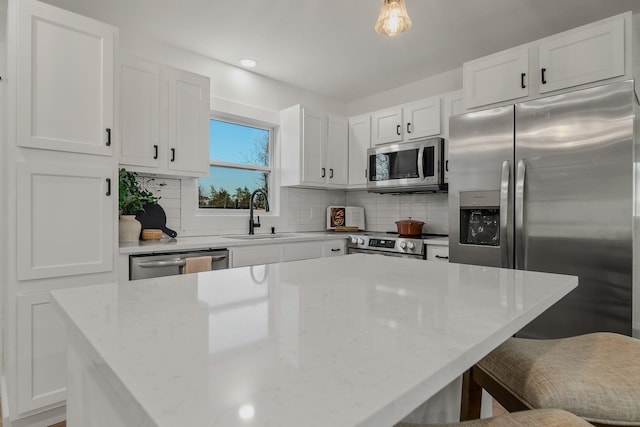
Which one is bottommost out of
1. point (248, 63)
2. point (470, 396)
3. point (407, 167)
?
point (470, 396)

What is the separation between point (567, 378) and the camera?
877 mm

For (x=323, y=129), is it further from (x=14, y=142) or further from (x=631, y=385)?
(x=631, y=385)

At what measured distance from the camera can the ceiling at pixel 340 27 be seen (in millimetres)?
2516

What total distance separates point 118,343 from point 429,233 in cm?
352

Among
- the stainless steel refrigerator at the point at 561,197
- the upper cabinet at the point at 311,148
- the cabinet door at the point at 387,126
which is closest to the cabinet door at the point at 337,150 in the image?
the upper cabinet at the point at 311,148

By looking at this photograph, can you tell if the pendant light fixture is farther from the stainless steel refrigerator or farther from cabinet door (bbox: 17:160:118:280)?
cabinet door (bbox: 17:160:118:280)

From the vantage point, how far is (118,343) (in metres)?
0.60

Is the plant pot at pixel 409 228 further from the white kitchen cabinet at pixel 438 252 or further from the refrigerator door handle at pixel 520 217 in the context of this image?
the refrigerator door handle at pixel 520 217

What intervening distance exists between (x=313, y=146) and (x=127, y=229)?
77.0 inches

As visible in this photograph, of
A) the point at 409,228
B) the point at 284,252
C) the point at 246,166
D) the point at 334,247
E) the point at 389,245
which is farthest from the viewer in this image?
the point at 246,166

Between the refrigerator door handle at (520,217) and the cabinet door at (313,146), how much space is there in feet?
6.43

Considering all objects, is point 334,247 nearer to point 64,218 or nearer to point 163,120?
point 163,120

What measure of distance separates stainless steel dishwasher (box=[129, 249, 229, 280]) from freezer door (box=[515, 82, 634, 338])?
211cm

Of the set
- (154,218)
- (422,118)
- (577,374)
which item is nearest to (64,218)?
Answer: (154,218)
